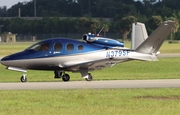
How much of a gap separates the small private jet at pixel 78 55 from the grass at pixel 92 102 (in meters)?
6.06

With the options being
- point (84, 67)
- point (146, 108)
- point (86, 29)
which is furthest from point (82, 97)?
point (86, 29)

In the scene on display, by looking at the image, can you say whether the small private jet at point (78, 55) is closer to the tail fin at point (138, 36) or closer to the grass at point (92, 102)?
the tail fin at point (138, 36)

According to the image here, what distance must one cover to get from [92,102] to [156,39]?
1042 centimetres

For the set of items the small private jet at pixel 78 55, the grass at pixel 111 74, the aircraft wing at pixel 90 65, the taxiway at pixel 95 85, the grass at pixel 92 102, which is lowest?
the grass at pixel 111 74

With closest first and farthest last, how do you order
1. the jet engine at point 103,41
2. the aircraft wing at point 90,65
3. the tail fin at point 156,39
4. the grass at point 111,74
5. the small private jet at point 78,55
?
the tail fin at point 156,39
the small private jet at point 78,55
the aircraft wing at point 90,65
the jet engine at point 103,41
the grass at point 111,74

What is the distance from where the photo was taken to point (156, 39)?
31.7m

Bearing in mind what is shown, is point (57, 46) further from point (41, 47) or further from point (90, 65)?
point (90, 65)

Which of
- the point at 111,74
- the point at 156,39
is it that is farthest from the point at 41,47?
the point at 111,74

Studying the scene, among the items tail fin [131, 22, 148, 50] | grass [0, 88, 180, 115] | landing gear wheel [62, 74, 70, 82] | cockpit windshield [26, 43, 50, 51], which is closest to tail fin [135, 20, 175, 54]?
tail fin [131, 22, 148, 50]

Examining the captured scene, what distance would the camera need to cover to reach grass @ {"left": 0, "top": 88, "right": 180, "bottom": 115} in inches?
782

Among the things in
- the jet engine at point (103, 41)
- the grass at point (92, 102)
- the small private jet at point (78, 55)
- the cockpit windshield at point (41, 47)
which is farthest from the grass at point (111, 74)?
the grass at point (92, 102)

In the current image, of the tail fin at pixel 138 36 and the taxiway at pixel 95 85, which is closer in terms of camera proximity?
the taxiway at pixel 95 85

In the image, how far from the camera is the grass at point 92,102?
19.9 metres

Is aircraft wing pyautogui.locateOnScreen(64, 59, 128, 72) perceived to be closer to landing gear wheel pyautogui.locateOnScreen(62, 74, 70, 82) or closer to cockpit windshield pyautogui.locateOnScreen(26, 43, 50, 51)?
landing gear wheel pyautogui.locateOnScreen(62, 74, 70, 82)
